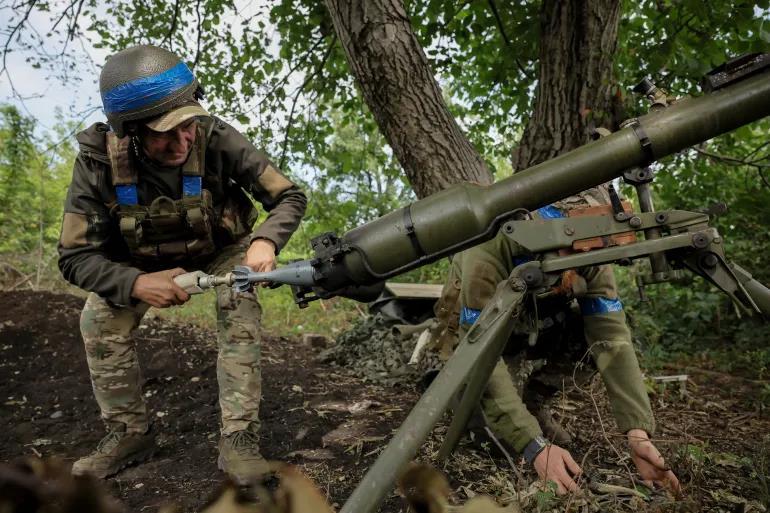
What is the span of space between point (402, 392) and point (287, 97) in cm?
308

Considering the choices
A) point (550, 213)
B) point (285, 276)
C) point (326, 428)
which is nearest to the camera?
point (285, 276)

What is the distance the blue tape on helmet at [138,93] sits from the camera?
2439 mm

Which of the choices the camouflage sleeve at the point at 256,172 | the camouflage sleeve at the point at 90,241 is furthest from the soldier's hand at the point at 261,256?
the camouflage sleeve at the point at 90,241

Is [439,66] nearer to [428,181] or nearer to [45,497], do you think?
[428,181]

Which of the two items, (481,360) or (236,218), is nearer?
(481,360)

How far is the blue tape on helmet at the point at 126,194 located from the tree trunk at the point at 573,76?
227 cm

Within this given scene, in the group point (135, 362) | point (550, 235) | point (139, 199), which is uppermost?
point (139, 199)

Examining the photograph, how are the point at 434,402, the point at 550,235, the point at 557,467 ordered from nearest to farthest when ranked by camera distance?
the point at 434,402 < the point at 550,235 < the point at 557,467

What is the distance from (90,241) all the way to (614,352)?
2412mm

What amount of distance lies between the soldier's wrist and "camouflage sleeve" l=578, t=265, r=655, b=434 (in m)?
0.36

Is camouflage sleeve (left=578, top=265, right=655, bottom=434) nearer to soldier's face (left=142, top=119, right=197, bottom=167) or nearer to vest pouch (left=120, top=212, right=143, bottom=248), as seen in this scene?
soldier's face (left=142, top=119, right=197, bottom=167)

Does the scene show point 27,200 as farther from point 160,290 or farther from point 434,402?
point 434,402

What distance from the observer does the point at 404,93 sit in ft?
10.4

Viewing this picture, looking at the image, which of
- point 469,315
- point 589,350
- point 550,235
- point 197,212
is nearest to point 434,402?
point 550,235
